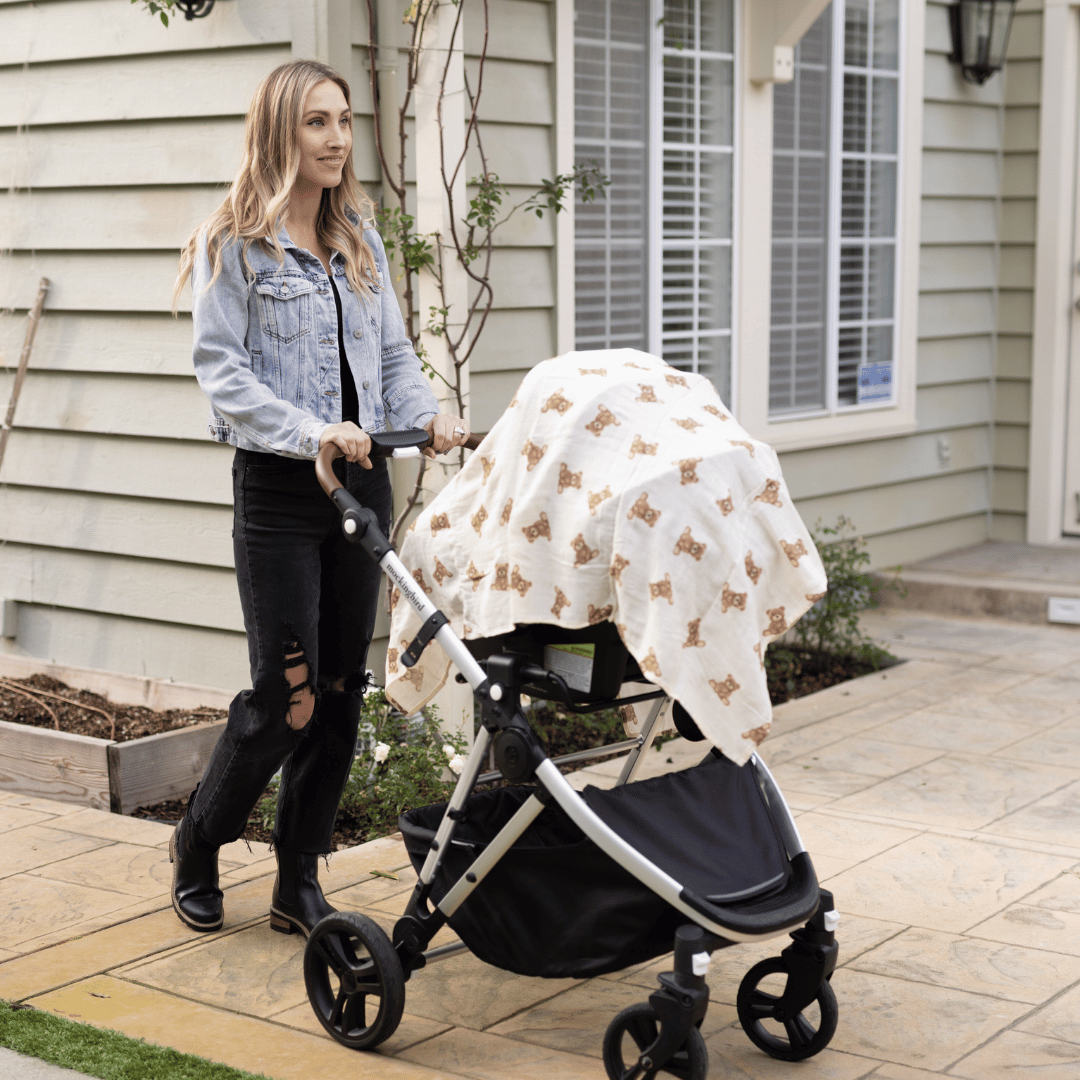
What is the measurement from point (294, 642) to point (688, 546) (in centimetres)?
91

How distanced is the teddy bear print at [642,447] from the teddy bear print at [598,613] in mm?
252

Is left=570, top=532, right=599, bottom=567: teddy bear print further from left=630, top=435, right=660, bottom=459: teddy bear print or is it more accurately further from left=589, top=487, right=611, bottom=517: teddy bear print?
left=630, top=435, right=660, bottom=459: teddy bear print

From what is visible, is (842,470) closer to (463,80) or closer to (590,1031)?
(463,80)

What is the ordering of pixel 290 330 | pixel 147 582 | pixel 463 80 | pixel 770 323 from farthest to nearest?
pixel 770 323 → pixel 147 582 → pixel 463 80 → pixel 290 330

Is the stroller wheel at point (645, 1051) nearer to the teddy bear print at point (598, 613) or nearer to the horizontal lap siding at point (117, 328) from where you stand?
the teddy bear print at point (598, 613)

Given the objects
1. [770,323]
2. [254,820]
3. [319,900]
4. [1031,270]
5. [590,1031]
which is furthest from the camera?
[1031,270]

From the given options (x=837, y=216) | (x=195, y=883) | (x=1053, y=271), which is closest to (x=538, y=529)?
(x=195, y=883)

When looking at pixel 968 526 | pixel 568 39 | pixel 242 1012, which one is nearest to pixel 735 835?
pixel 242 1012

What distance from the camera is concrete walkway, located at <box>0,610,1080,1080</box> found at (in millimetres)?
2773

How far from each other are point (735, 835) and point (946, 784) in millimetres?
1901

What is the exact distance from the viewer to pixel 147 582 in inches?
199

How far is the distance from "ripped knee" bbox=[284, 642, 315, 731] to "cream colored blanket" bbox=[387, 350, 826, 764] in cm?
45

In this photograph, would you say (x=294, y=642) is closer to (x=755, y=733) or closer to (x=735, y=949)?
(x=755, y=733)

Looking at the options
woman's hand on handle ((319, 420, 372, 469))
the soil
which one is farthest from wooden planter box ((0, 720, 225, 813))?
woman's hand on handle ((319, 420, 372, 469))
